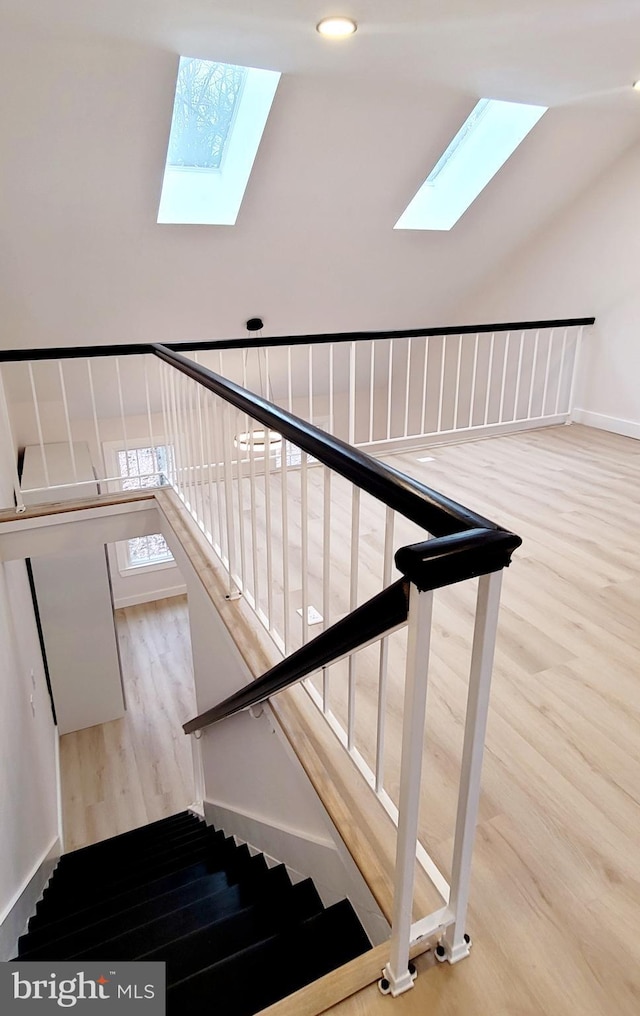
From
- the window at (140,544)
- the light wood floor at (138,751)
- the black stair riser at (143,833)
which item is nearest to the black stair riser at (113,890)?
the black stair riser at (143,833)

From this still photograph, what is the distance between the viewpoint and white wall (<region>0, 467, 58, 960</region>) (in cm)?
251

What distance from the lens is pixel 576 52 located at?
3.16 m

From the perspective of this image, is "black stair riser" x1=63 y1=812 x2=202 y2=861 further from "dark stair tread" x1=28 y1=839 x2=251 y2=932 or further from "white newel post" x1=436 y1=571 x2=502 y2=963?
"white newel post" x1=436 y1=571 x2=502 y2=963

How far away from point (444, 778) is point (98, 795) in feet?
14.4

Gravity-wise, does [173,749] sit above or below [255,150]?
below

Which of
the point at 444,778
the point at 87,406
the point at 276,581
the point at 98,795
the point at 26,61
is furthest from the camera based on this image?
the point at 87,406

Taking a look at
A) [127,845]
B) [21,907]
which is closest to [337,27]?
[21,907]

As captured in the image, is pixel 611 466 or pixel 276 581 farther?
pixel 611 466

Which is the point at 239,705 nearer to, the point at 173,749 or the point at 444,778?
the point at 444,778

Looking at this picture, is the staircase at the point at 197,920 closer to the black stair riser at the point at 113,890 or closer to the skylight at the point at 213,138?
the black stair riser at the point at 113,890

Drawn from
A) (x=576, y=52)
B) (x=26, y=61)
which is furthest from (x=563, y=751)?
(x=26, y=61)

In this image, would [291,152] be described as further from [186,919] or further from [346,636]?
[186,919]

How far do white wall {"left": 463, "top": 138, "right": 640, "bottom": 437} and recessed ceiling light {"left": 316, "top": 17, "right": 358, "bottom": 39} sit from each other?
2.89 meters

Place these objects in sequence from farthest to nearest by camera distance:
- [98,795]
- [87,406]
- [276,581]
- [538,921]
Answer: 1. [87,406]
2. [98,795]
3. [276,581]
4. [538,921]
